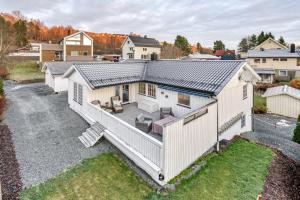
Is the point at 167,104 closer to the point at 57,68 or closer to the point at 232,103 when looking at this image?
the point at 232,103

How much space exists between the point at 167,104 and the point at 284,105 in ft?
53.2

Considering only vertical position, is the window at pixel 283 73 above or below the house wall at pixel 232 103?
above

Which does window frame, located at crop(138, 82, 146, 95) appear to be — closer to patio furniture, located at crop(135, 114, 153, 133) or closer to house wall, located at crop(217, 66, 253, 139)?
patio furniture, located at crop(135, 114, 153, 133)

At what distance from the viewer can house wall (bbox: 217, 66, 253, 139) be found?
1209 centimetres

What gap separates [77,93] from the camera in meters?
17.2

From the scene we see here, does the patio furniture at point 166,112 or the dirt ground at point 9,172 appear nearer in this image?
the dirt ground at point 9,172

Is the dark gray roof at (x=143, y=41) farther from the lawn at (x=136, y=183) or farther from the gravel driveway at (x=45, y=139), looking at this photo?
the lawn at (x=136, y=183)

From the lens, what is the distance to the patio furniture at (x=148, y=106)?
16.7 meters

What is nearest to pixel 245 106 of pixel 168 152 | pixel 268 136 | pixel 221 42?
pixel 268 136

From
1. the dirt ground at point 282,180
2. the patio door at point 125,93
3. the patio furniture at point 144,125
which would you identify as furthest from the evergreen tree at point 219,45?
the patio furniture at point 144,125

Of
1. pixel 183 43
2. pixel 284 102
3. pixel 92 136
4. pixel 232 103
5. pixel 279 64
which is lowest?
pixel 92 136

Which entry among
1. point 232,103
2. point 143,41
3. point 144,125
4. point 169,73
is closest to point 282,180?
point 232,103

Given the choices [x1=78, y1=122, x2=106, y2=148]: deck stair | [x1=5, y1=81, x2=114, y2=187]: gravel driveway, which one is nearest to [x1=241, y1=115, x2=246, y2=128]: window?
[x1=5, y1=81, x2=114, y2=187]: gravel driveway

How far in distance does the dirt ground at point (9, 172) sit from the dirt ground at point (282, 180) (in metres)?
10.0
